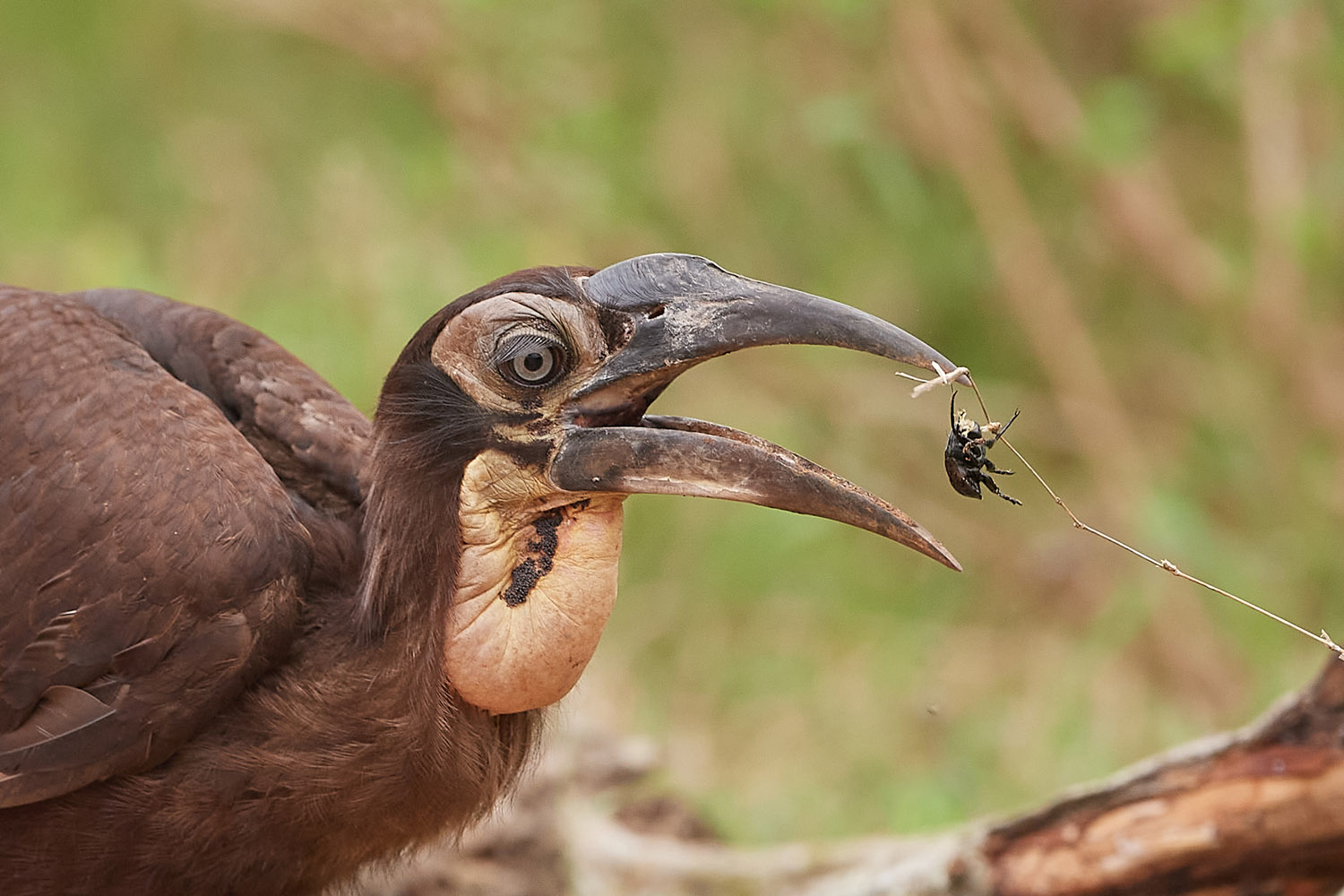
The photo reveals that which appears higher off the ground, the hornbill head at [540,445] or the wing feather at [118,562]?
the hornbill head at [540,445]

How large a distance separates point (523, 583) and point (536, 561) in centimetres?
4

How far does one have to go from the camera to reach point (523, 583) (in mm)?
2695

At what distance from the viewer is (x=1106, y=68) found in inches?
276

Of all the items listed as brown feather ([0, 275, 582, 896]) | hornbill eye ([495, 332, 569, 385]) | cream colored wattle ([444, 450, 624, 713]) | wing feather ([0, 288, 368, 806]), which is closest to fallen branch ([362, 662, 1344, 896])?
brown feather ([0, 275, 582, 896])

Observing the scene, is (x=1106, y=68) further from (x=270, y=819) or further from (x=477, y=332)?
(x=270, y=819)

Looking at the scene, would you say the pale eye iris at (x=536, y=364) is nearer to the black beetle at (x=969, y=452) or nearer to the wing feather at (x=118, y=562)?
the wing feather at (x=118, y=562)

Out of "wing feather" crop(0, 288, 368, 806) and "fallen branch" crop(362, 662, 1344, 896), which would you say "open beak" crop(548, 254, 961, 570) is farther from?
"fallen branch" crop(362, 662, 1344, 896)

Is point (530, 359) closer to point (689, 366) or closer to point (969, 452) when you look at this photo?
point (689, 366)

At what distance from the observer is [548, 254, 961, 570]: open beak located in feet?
8.20

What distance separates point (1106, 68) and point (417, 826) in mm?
5424

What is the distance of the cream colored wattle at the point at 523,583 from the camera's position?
2.67 metres

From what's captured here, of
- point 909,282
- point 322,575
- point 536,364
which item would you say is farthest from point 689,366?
point 909,282

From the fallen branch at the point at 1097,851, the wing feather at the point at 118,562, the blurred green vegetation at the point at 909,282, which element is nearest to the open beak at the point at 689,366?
the wing feather at the point at 118,562

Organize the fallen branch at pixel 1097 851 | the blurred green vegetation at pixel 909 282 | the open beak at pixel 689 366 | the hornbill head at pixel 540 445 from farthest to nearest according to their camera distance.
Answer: the blurred green vegetation at pixel 909 282 < the fallen branch at pixel 1097 851 < the hornbill head at pixel 540 445 < the open beak at pixel 689 366
